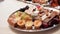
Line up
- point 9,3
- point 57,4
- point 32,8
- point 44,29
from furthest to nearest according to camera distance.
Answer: point 9,3
point 57,4
point 32,8
point 44,29

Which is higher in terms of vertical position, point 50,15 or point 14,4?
point 14,4

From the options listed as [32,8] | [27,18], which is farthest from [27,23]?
[32,8]

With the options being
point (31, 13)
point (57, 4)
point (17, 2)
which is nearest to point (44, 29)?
point (31, 13)

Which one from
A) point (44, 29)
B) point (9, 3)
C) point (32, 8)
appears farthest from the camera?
point (9, 3)

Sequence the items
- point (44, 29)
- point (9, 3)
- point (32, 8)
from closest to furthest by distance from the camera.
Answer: point (44, 29), point (32, 8), point (9, 3)

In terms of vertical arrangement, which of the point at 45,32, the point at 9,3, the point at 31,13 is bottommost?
the point at 45,32

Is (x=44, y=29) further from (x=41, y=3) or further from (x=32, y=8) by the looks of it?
(x=41, y=3)

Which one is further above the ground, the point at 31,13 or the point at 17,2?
the point at 17,2

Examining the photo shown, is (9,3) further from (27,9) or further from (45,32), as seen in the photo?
(45,32)

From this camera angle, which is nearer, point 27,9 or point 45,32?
point 45,32
